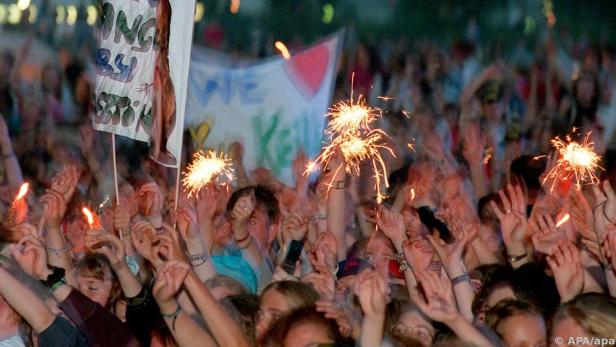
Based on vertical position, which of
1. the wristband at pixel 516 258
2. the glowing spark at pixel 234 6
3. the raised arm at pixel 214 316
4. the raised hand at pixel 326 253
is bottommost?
the raised arm at pixel 214 316

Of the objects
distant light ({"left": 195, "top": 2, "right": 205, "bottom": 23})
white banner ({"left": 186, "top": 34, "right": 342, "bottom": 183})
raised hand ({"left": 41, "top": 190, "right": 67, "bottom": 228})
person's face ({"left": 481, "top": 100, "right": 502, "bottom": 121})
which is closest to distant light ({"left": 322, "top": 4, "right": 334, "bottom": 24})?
distant light ({"left": 195, "top": 2, "right": 205, "bottom": 23})

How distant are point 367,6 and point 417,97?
5.13 metres

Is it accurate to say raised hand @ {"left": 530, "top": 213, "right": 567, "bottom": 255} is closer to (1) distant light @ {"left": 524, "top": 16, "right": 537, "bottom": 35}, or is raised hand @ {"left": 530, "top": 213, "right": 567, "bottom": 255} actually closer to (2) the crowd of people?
(2) the crowd of people

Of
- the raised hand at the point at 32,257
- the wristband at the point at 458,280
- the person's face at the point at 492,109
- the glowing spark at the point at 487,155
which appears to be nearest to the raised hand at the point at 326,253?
the wristband at the point at 458,280

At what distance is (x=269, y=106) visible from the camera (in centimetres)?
966

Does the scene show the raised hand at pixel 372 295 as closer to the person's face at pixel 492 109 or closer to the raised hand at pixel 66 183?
the raised hand at pixel 66 183

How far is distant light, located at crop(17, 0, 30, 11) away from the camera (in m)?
14.8

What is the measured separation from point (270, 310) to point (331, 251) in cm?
78

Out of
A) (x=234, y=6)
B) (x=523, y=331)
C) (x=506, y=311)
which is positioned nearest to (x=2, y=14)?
(x=234, y=6)

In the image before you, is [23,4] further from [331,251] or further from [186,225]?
[331,251]

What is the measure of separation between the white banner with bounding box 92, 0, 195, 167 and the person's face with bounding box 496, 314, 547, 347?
192 cm

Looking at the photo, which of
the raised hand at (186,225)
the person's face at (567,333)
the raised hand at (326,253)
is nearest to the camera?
the person's face at (567,333)

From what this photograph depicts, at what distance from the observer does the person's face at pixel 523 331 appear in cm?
520

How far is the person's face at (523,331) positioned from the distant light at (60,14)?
10.3 m
